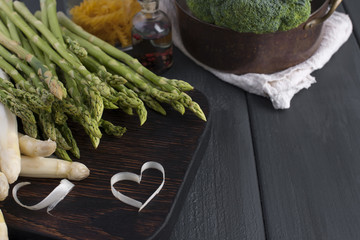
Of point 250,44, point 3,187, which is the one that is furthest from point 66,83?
point 250,44

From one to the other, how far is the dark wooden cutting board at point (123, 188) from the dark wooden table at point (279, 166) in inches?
3.6

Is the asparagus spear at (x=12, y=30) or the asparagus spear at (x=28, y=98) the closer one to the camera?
the asparagus spear at (x=28, y=98)

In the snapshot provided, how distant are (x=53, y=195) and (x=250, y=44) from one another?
0.80m

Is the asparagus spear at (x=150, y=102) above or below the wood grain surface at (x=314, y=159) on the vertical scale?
above

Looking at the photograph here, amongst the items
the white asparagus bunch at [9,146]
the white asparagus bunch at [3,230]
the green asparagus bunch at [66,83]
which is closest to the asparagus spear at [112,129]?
the green asparagus bunch at [66,83]

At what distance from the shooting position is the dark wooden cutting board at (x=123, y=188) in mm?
1039

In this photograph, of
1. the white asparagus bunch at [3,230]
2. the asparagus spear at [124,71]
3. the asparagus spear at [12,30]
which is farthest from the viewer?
the asparagus spear at [12,30]

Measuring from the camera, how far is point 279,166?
4.34ft

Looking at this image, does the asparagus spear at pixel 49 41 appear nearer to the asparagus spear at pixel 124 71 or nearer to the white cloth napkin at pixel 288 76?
the asparagus spear at pixel 124 71

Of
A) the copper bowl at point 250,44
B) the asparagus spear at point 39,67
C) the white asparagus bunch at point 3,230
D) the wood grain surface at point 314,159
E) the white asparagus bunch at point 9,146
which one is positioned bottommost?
the wood grain surface at point 314,159

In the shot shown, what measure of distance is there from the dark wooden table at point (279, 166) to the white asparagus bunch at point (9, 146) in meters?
0.42

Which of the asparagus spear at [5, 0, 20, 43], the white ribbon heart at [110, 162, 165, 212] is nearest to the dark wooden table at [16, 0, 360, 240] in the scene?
the white ribbon heart at [110, 162, 165, 212]

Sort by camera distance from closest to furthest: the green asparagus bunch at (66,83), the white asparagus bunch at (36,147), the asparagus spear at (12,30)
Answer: the white asparagus bunch at (36,147), the green asparagus bunch at (66,83), the asparagus spear at (12,30)

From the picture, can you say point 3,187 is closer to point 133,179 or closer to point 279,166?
point 133,179
